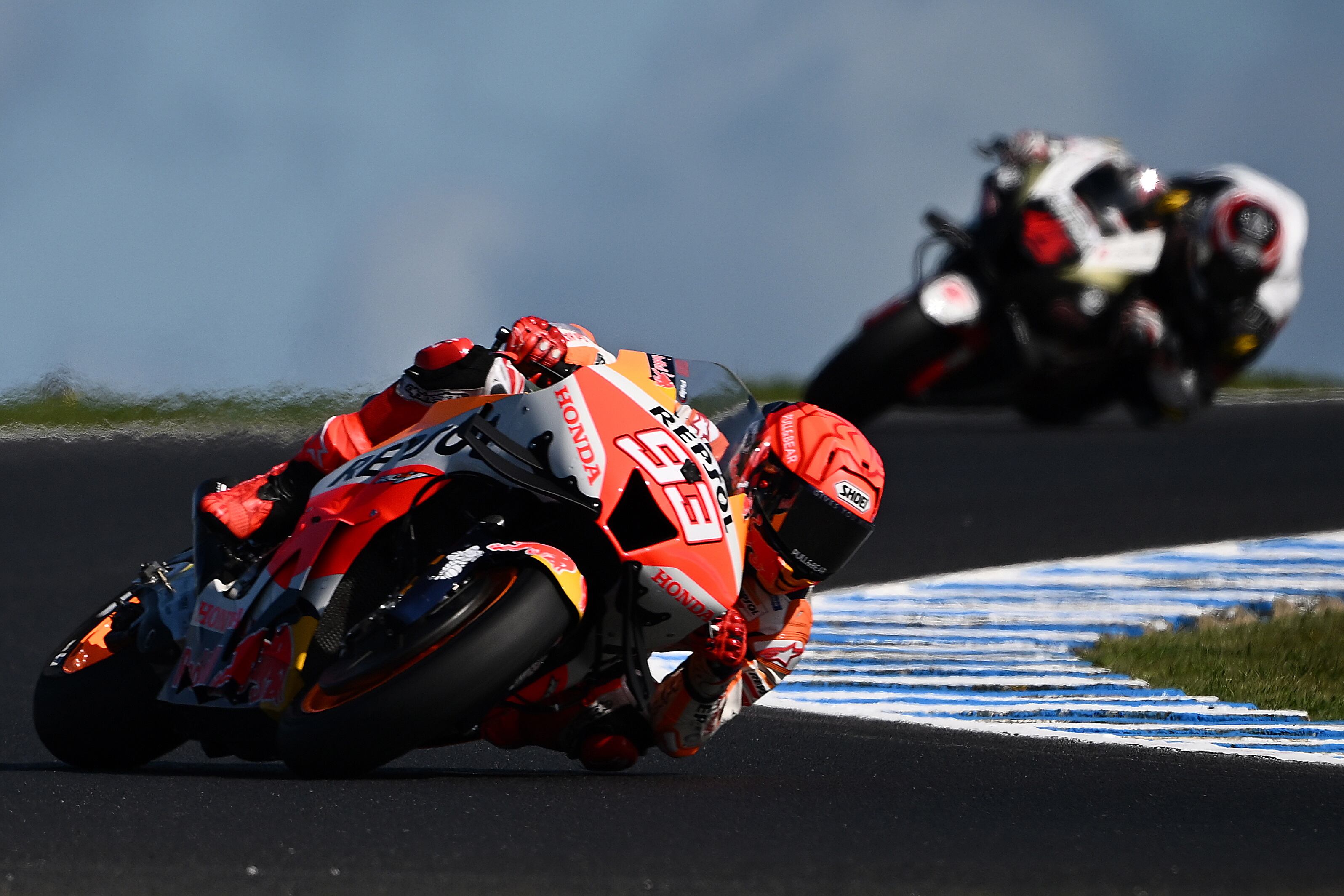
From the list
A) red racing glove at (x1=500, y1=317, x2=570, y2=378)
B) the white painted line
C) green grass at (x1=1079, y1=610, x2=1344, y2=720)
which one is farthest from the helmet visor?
green grass at (x1=1079, y1=610, x2=1344, y2=720)

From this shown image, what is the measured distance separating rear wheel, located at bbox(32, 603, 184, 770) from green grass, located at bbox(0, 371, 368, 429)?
99 cm

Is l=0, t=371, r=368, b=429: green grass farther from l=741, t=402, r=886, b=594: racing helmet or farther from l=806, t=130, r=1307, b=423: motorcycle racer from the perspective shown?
l=806, t=130, r=1307, b=423: motorcycle racer

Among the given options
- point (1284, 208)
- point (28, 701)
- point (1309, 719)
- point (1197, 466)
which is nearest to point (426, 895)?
point (1309, 719)

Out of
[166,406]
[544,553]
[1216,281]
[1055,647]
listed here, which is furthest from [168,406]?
[1216,281]

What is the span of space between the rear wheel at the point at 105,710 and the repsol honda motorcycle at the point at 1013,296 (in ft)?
28.9

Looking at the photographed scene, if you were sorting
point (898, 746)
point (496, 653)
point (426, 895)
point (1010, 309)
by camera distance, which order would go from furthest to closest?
point (1010, 309) → point (898, 746) → point (496, 653) → point (426, 895)

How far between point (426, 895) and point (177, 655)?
84.6 inches

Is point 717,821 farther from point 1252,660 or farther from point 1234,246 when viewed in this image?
point 1234,246

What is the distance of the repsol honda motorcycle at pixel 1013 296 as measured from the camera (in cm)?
1353

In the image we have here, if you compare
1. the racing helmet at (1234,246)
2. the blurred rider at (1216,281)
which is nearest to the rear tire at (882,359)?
the blurred rider at (1216,281)

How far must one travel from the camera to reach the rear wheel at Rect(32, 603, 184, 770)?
502 cm

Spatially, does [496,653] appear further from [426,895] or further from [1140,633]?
[1140,633]

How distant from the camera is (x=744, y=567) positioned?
15.3 feet

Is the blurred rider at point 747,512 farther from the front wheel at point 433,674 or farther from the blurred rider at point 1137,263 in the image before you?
the blurred rider at point 1137,263
